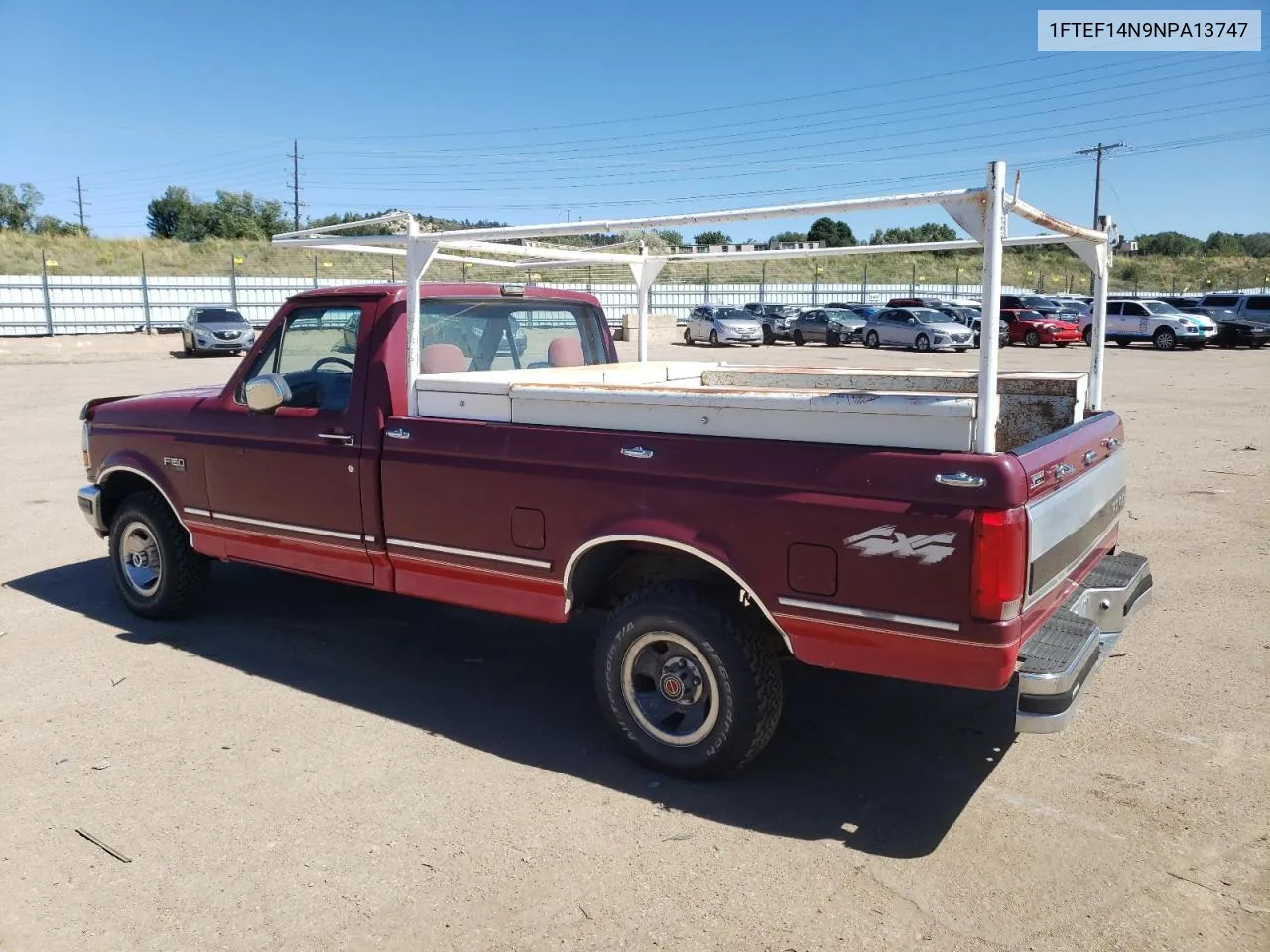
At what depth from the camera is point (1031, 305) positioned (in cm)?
3669

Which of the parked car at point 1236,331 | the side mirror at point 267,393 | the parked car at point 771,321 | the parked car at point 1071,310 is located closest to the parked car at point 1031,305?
the parked car at point 1071,310

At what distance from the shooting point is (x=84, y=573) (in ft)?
24.0

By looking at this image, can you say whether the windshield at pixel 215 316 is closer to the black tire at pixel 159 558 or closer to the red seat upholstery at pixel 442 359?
the black tire at pixel 159 558

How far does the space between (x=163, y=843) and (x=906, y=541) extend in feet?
9.15

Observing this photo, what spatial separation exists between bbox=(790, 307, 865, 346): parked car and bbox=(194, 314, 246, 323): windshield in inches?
784

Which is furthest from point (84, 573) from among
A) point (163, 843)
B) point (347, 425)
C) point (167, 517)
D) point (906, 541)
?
point (906, 541)

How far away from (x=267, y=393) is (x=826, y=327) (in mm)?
35408

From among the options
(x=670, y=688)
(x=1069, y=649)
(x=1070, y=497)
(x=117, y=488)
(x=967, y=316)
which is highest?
(x=967, y=316)

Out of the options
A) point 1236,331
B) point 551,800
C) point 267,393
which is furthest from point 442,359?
point 1236,331

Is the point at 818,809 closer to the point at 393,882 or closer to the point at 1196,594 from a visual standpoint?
the point at 393,882

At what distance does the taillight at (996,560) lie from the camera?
130 inches

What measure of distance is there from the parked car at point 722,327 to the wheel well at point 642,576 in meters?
34.6

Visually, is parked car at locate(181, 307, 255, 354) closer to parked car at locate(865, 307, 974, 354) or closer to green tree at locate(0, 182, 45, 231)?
parked car at locate(865, 307, 974, 354)

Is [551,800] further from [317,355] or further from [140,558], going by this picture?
[140,558]
